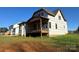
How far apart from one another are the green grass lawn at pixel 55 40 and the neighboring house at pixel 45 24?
8cm

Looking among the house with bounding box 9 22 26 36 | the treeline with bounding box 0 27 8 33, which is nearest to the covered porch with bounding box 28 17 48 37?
the house with bounding box 9 22 26 36

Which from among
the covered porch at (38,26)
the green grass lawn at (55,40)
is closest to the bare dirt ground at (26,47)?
the green grass lawn at (55,40)

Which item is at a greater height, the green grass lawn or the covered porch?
the covered porch

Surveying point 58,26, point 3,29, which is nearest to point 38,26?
point 58,26

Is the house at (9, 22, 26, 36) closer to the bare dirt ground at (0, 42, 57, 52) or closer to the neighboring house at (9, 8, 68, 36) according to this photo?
→ the neighboring house at (9, 8, 68, 36)

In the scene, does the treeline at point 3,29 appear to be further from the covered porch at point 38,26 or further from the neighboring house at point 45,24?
the covered porch at point 38,26

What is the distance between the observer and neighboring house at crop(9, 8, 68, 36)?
8258 millimetres

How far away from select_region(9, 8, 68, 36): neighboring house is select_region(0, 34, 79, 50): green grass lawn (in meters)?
0.08

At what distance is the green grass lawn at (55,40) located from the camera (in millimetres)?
8227

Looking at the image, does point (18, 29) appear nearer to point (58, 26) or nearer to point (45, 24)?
point (45, 24)

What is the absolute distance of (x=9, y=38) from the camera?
27.2ft

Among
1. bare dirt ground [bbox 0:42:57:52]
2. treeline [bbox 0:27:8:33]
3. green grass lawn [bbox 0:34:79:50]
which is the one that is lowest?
bare dirt ground [bbox 0:42:57:52]
